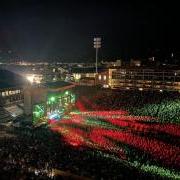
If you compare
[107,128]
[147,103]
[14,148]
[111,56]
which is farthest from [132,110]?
[111,56]

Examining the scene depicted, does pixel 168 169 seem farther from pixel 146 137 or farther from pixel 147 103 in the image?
pixel 147 103

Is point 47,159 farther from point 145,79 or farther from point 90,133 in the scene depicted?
point 145,79

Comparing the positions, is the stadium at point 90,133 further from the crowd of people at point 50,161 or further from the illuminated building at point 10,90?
the illuminated building at point 10,90

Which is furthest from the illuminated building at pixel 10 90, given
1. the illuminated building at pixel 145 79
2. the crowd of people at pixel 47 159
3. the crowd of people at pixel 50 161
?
the illuminated building at pixel 145 79

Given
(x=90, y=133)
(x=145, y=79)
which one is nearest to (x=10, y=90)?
(x=90, y=133)

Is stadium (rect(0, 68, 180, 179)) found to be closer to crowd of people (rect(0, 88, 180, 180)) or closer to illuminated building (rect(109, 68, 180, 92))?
crowd of people (rect(0, 88, 180, 180))

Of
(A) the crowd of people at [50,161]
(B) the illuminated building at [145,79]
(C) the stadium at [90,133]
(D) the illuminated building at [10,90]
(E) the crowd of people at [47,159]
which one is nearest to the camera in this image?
(A) the crowd of people at [50,161]

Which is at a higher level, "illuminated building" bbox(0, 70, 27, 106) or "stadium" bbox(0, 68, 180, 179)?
"illuminated building" bbox(0, 70, 27, 106)

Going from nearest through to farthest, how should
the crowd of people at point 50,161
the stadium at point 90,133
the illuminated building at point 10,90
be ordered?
the crowd of people at point 50,161, the stadium at point 90,133, the illuminated building at point 10,90

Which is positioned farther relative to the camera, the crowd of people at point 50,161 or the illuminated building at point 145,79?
the illuminated building at point 145,79

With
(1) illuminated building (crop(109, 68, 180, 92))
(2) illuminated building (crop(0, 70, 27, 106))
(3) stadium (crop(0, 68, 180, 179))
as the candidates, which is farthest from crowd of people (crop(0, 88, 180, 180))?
(1) illuminated building (crop(109, 68, 180, 92))

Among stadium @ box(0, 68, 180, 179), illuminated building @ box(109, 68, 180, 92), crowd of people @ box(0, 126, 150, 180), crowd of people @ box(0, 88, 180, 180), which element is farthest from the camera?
illuminated building @ box(109, 68, 180, 92)

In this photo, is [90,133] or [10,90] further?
[10,90]
